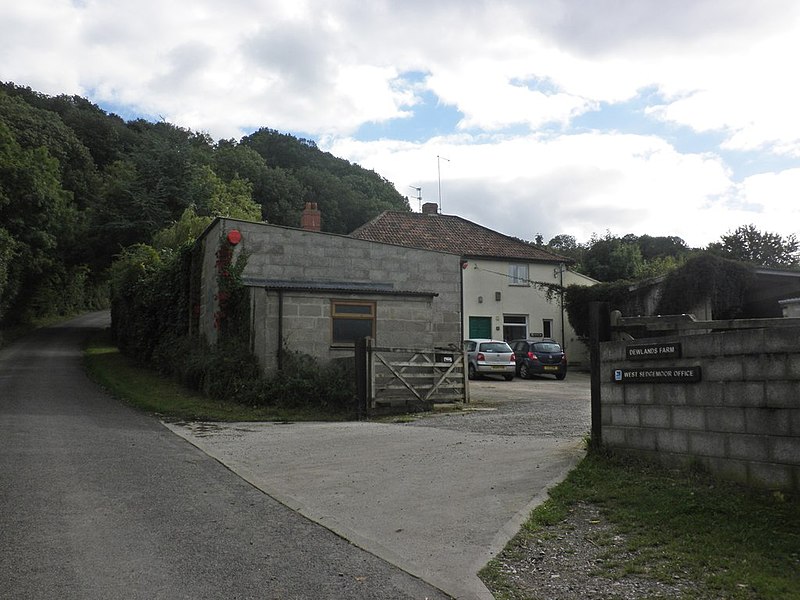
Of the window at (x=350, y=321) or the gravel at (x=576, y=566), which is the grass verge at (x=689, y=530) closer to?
the gravel at (x=576, y=566)

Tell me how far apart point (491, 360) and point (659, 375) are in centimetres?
1836

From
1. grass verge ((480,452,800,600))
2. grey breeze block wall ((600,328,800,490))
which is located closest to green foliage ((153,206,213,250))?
grey breeze block wall ((600,328,800,490))

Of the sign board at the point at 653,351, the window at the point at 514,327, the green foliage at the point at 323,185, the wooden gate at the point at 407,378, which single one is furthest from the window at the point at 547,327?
the green foliage at the point at 323,185

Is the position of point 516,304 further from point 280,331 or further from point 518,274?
point 280,331

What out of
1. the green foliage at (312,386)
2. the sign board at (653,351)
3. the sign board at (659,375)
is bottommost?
the green foliage at (312,386)

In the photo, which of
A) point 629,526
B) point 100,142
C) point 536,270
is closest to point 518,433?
point 629,526

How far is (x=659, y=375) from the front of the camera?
7.67m

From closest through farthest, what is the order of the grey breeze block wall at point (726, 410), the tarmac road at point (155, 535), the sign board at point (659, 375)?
the tarmac road at point (155, 535) → the grey breeze block wall at point (726, 410) → the sign board at point (659, 375)

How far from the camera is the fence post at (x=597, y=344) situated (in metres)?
8.62

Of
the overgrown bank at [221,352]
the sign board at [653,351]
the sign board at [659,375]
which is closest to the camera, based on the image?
the sign board at [659,375]

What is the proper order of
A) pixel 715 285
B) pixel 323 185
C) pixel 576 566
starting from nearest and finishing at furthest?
pixel 576 566 < pixel 715 285 < pixel 323 185

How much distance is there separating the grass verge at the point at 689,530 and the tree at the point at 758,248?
3808 cm

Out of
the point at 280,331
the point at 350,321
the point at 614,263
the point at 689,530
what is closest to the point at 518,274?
the point at 614,263

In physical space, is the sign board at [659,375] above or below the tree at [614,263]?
below
